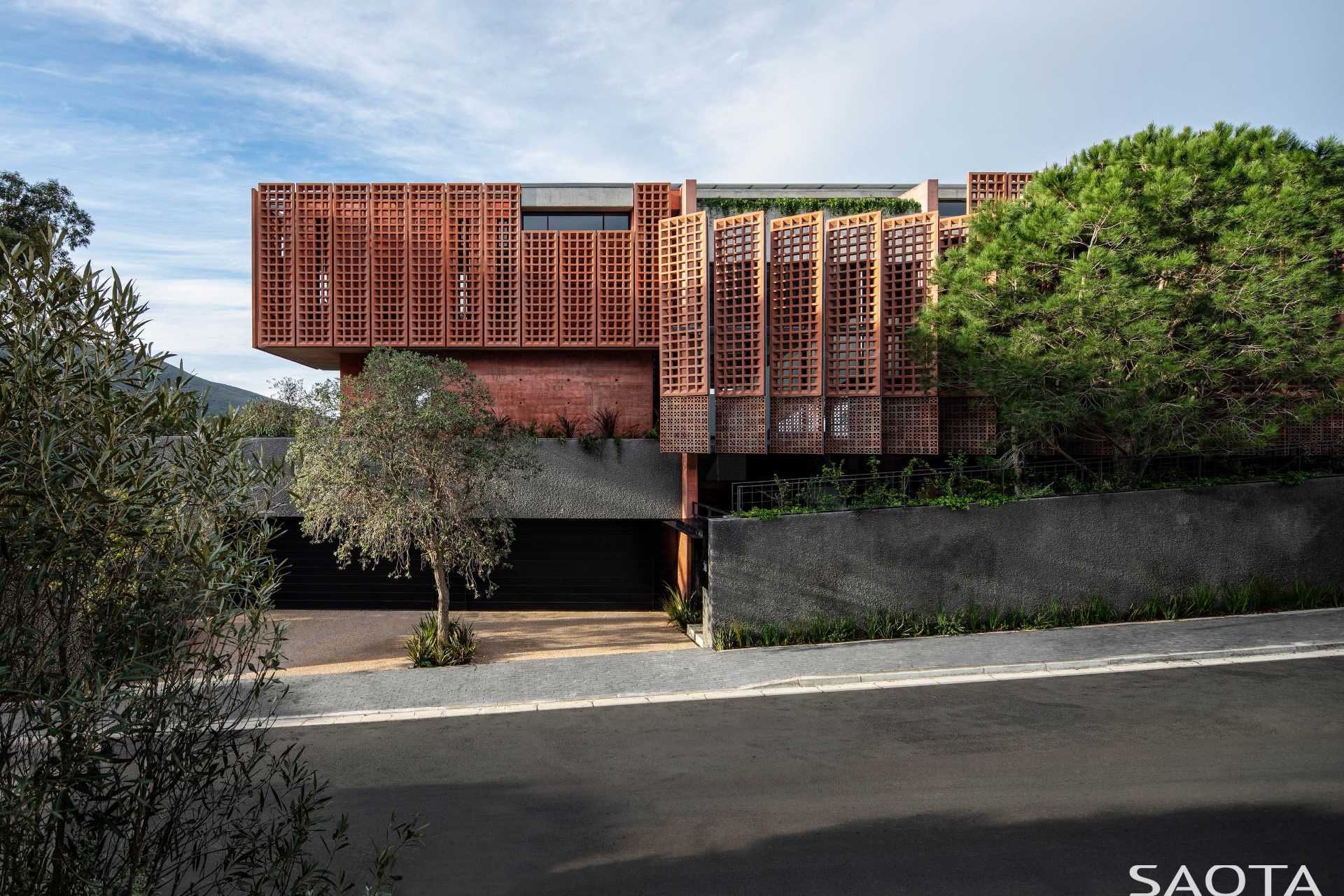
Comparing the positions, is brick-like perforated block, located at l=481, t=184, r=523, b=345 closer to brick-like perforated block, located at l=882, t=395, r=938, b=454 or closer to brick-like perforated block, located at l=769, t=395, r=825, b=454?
brick-like perforated block, located at l=769, t=395, r=825, b=454

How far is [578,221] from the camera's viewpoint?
67.5 ft

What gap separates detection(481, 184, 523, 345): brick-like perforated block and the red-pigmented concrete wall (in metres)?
0.92

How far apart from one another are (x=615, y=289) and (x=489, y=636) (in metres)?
8.64

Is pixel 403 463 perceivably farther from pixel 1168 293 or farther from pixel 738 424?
pixel 1168 293

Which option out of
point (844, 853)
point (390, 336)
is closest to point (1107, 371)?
point (844, 853)

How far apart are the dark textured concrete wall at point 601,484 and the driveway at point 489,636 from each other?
2397mm

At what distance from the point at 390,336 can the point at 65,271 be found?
1639 centimetres

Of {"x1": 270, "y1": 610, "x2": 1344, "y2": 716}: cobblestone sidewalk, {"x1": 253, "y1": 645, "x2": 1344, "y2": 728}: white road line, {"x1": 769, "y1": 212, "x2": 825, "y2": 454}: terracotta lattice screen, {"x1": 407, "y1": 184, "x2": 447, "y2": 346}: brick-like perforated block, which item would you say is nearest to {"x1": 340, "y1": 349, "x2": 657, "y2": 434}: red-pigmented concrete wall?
{"x1": 407, "y1": 184, "x2": 447, "y2": 346}: brick-like perforated block

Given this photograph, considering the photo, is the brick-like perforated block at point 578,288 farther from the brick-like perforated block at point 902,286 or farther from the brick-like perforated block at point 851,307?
the brick-like perforated block at point 902,286

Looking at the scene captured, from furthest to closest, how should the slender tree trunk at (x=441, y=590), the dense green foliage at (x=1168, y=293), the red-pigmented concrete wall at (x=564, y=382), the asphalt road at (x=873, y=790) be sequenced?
the red-pigmented concrete wall at (x=564, y=382) < the dense green foliage at (x=1168, y=293) < the slender tree trunk at (x=441, y=590) < the asphalt road at (x=873, y=790)

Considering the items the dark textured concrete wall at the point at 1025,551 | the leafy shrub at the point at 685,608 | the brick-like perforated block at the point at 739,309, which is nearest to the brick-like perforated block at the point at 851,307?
the brick-like perforated block at the point at 739,309

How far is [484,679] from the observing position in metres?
12.8

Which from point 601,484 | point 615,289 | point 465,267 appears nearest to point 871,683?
point 601,484

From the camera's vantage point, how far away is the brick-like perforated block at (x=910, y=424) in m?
17.3
